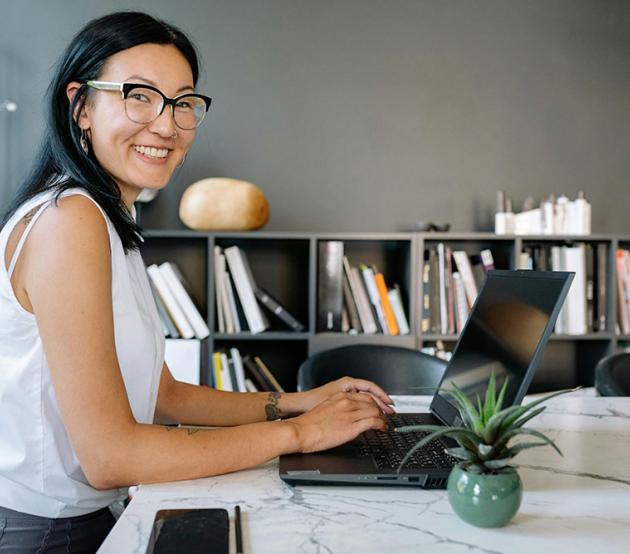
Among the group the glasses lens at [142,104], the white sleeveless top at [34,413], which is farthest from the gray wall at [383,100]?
the white sleeveless top at [34,413]

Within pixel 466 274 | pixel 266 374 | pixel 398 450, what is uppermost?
pixel 466 274

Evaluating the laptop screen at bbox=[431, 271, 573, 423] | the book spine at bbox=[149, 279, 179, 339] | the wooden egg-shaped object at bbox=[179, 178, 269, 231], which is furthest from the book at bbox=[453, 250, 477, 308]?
the laptop screen at bbox=[431, 271, 573, 423]

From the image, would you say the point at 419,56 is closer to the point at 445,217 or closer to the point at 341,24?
the point at 341,24

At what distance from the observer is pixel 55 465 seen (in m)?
1.22

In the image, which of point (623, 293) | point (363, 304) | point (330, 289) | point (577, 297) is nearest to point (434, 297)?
point (363, 304)

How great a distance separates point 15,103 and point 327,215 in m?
1.58

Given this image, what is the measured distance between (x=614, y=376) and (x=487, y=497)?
1.50 metres

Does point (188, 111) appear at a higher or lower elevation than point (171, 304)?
higher

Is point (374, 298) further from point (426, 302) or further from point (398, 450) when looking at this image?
point (398, 450)

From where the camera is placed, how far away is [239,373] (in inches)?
132

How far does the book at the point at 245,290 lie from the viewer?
10.9ft

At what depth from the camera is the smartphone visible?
85cm

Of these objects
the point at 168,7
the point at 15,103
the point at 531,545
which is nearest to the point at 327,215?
the point at 168,7

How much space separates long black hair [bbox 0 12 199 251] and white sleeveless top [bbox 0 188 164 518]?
65 millimetres
